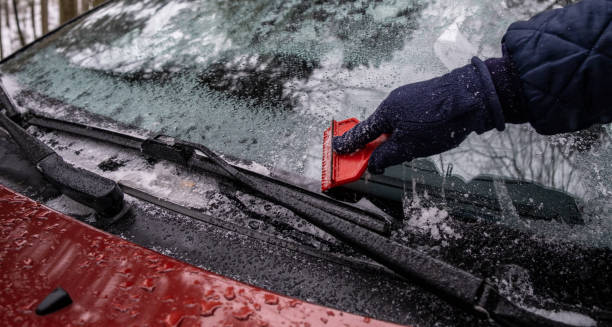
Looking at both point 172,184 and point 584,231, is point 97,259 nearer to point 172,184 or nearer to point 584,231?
point 172,184

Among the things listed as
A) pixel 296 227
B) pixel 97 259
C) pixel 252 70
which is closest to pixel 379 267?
pixel 296 227

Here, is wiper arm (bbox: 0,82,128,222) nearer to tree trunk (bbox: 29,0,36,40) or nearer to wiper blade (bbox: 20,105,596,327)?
wiper blade (bbox: 20,105,596,327)

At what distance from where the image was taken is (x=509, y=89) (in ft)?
3.64

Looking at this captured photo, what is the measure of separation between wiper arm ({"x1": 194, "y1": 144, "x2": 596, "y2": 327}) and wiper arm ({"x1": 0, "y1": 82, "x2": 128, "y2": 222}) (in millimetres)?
534

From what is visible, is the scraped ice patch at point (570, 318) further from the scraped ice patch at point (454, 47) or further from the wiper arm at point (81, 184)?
the wiper arm at point (81, 184)

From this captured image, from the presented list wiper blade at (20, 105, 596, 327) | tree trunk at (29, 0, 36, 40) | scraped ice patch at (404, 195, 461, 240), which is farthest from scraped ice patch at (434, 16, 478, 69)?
tree trunk at (29, 0, 36, 40)

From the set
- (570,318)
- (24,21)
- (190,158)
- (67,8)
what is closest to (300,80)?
(190,158)

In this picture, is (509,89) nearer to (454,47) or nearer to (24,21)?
(454,47)

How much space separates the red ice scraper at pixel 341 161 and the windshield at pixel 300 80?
0.15 ft

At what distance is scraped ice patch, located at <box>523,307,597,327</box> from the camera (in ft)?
2.53

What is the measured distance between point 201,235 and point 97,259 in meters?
0.28

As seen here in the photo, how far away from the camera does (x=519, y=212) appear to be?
1.03 metres

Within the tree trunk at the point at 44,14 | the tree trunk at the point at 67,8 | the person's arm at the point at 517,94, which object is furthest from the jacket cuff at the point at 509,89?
the tree trunk at the point at 44,14

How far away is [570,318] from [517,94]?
2.16 feet
